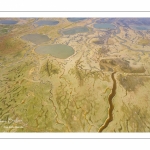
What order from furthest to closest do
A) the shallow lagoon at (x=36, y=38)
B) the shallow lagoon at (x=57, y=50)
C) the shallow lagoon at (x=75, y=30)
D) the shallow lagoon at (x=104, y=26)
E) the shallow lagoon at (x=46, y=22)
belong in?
the shallow lagoon at (x=46, y=22) < the shallow lagoon at (x=104, y=26) < the shallow lagoon at (x=75, y=30) < the shallow lagoon at (x=36, y=38) < the shallow lagoon at (x=57, y=50)

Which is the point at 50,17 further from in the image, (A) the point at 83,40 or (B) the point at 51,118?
(B) the point at 51,118

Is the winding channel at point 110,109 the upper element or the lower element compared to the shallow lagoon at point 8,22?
lower

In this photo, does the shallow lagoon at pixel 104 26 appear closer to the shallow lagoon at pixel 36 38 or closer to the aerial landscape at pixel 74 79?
the aerial landscape at pixel 74 79

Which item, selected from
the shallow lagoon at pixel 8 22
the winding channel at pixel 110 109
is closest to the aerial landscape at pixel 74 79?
the winding channel at pixel 110 109

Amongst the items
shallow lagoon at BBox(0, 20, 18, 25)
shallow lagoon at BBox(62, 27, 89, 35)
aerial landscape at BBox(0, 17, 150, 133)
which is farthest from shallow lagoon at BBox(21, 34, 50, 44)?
shallow lagoon at BBox(0, 20, 18, 25)

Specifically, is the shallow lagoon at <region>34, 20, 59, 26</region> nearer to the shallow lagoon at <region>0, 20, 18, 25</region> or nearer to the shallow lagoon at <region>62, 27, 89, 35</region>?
the shallow lagoon at <region>62, 27, 89, 35</region>
